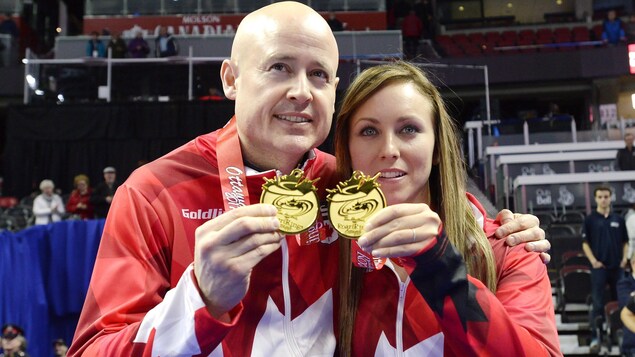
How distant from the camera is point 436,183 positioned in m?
1.95

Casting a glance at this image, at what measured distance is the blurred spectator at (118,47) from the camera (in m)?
11.7

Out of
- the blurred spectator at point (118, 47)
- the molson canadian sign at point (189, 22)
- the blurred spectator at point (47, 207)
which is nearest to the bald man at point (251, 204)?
the blurred spectator at point (47, 207)

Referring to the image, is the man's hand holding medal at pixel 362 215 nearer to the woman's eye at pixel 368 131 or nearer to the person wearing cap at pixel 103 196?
the woman's eye at pixel 368 131

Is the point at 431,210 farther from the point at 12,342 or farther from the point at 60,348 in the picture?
the point at 60,348

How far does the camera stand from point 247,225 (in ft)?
4.11

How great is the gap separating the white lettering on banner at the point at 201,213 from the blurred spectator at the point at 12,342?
607 centimetres

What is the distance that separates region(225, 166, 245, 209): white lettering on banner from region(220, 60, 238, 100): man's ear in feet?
0.76

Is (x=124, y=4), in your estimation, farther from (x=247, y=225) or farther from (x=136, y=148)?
(x=247, y=225)

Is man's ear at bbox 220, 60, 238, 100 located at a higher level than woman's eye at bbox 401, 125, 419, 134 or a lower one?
higher

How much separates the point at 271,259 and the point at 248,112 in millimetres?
368

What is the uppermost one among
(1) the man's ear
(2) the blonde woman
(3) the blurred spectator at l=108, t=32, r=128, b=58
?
(3) the blurred spectator at l=108, t=32, r=128, b=58

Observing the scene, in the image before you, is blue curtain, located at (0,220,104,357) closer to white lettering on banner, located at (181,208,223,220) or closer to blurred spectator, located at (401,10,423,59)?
white lettering on banner, located at (181,208,223,220)

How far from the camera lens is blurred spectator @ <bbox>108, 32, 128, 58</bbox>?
11719 mm

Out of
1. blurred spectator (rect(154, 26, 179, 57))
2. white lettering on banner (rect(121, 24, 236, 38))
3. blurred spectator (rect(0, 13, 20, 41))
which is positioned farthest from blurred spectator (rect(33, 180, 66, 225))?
blurred spectator (rect(0, 13, 20, 41))
